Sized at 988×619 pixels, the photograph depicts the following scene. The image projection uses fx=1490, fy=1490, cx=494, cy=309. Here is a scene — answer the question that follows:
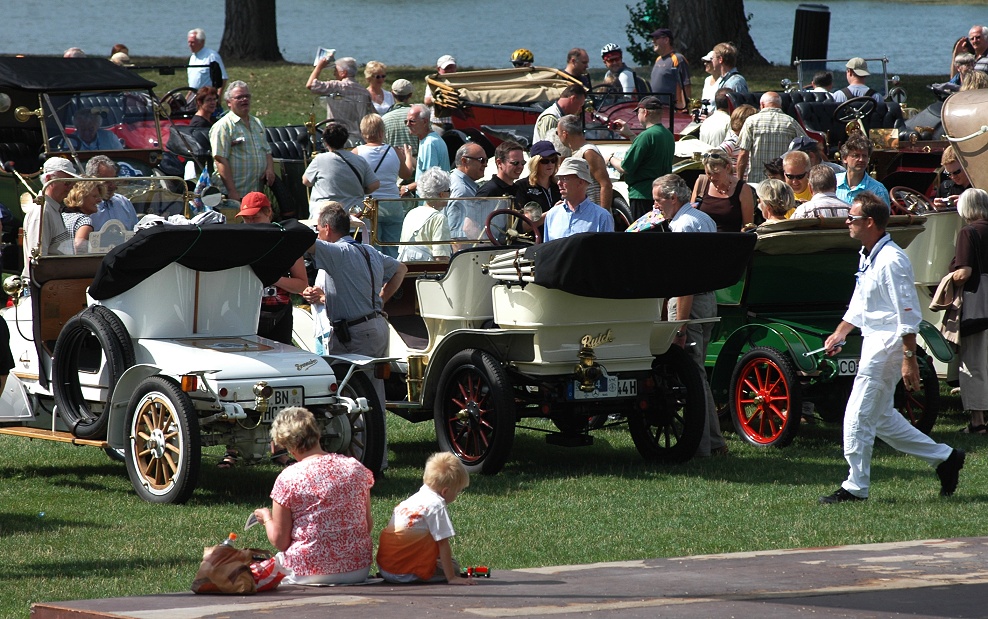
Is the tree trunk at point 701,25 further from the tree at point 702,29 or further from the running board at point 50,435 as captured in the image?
the running board at point 50,435

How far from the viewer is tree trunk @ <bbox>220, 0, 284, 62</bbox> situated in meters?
33.6

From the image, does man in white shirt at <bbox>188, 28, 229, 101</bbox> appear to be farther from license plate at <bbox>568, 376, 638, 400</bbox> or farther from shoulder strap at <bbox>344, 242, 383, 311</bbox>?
license plate at <bbox>568, 376, 638, 400</bbox>

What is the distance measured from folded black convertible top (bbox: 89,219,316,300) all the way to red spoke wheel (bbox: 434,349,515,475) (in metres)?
1.28

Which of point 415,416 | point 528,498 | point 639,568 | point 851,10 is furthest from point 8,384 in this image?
point 851,10

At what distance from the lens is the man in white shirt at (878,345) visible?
8289mm

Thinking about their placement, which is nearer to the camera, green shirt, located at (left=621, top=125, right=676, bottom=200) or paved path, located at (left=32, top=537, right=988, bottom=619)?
paved path, located at (left=32, top=537, right=988, bottom=619)

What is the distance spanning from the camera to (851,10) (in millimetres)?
62531

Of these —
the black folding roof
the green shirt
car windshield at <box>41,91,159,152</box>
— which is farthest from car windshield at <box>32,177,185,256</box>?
the black folding roof

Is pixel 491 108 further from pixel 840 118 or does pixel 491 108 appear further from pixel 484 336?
pixel 484 336

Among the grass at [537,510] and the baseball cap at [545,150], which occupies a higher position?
the baseball cap at [545,150]

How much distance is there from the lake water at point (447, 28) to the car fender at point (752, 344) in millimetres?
27417

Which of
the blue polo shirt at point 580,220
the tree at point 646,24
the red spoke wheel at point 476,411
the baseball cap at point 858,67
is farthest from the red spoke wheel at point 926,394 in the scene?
the tree at point 646,24

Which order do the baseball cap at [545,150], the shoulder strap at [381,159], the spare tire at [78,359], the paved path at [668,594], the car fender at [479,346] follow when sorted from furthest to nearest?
the shoulder strap at [381,159] → the baseball cap at [545,150] → the car fender at [479,346] → the spare tire at [78,359] → the paved path at [668,594]

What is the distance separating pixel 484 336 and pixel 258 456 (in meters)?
1.67
